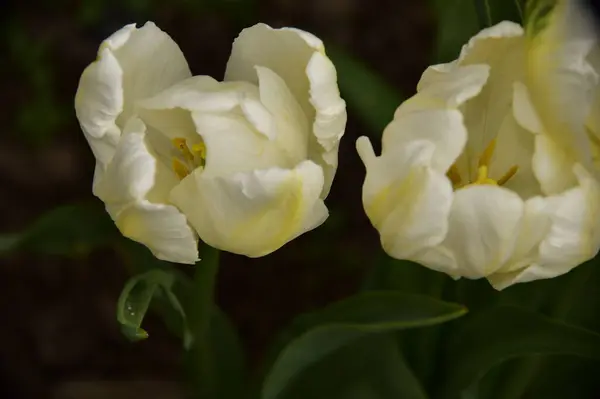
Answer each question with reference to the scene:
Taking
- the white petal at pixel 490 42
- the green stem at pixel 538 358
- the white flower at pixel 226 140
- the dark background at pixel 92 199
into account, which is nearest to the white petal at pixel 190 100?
the white flower at pixel 226 140

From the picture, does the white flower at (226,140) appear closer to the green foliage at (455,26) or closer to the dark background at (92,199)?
the green foliage at (455,26)

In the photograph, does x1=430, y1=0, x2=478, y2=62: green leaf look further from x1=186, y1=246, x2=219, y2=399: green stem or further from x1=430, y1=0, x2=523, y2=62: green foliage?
x1=186, y1=246, x2=219, y2=399: green stem

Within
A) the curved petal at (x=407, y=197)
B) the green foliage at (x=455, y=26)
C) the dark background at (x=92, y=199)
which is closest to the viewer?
the curved petal at (x=407, y=197)

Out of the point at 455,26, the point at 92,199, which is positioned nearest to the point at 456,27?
the point at 455,26

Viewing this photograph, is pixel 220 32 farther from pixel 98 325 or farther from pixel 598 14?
pixel 598 14

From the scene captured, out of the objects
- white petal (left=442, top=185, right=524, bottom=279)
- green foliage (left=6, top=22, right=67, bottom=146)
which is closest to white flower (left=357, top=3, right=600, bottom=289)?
white petal (left=442, top=185, right=524, bottom=279)

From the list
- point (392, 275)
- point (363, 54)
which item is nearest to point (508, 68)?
point (392, 275)

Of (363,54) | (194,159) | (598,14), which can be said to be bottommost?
(363,54)
